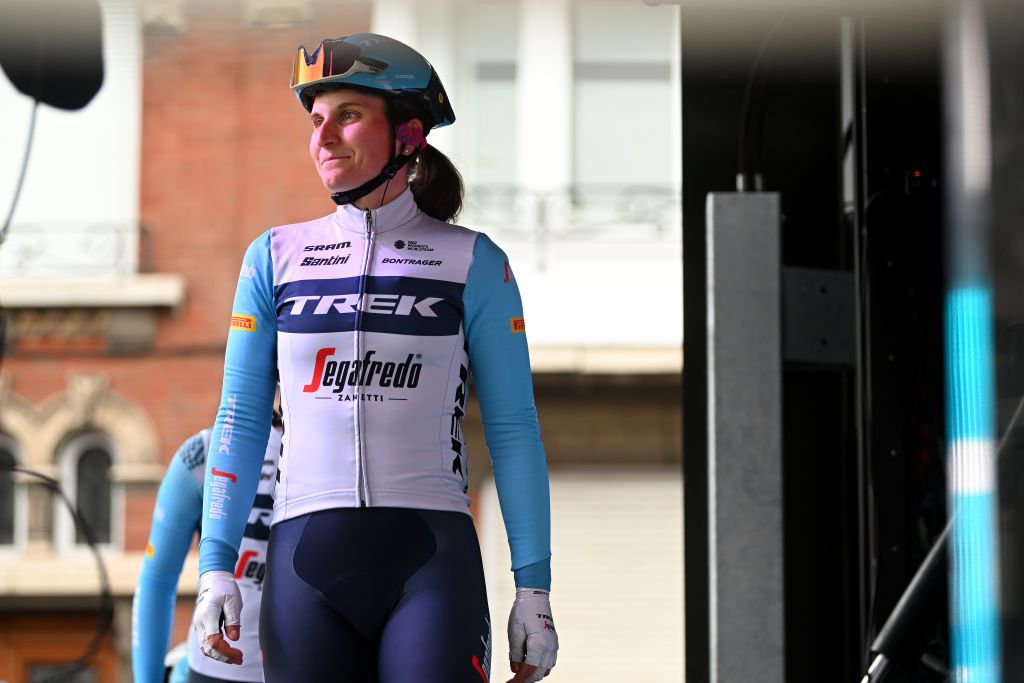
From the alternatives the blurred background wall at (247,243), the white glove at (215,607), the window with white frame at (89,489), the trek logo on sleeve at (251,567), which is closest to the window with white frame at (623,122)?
the blurred background wall at (247,243)

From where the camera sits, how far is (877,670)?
1.95 meters

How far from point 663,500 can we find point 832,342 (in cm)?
1068

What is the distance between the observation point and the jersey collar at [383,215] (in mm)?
2127

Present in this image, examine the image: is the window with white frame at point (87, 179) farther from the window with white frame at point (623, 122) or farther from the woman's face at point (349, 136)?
the woman's face at point (349, 136)

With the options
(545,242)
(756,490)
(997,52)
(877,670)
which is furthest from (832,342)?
(545,242)

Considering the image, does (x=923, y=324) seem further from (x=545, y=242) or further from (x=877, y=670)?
(x=545, y=242)

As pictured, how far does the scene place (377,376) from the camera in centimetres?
200

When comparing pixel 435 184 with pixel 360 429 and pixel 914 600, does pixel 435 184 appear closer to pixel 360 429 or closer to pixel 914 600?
pixel 360 429

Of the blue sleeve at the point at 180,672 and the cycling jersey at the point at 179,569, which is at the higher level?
the cycling jersey at the point at 179,569

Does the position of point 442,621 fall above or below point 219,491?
below

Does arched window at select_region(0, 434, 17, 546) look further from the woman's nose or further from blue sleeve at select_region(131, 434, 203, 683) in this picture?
the woman's nose

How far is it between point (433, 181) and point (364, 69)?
0.23 meters

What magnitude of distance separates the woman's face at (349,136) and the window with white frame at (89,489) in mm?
10309

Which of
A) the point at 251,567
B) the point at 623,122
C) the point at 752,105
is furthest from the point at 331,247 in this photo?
the point at 623,122
